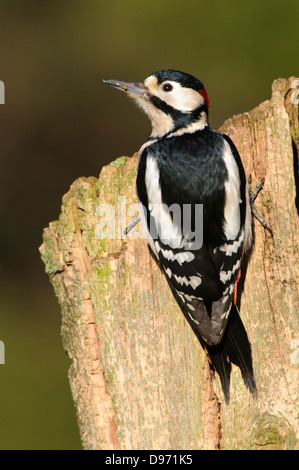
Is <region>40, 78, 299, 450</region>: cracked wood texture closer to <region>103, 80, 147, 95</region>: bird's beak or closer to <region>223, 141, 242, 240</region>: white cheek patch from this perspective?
<region>223, 141, 242, 240</region>: white cheek patch

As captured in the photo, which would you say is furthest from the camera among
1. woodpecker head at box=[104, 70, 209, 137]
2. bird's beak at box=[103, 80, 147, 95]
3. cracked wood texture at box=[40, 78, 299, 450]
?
bird's beak at box=[103, 80, 147, 95]

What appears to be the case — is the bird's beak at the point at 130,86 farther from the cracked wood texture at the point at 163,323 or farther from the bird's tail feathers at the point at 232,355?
the bird's tail feathers at the point at 232,355

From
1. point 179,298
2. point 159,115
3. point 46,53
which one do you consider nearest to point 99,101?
point 46,53

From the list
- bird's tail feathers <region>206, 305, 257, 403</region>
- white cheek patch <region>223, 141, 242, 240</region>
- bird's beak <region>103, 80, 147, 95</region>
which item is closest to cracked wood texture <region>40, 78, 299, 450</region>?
bird's tail feathers <region>206, 305, 257, 403</region>

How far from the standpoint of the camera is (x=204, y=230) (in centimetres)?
309

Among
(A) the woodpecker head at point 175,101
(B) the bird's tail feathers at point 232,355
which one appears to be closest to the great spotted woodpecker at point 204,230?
(B) the bird's tail feathers at point 232,355

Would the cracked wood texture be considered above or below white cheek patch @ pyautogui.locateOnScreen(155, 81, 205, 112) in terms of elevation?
below

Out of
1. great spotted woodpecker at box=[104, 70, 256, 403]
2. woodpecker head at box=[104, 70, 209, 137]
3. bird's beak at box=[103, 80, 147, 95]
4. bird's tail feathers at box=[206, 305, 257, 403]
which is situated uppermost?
bird's beak at box=[103, 80, 147, 95]

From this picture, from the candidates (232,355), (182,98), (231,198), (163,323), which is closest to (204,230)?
(231,198)

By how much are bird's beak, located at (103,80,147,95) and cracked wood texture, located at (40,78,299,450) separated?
Result: 49 centimetres

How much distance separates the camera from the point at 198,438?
2.99 metres

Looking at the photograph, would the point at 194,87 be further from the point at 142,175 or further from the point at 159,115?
the point at 142,175

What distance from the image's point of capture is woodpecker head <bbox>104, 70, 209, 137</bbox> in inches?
142

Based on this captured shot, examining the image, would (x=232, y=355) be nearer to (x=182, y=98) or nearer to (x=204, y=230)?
(x=204, y=230)
